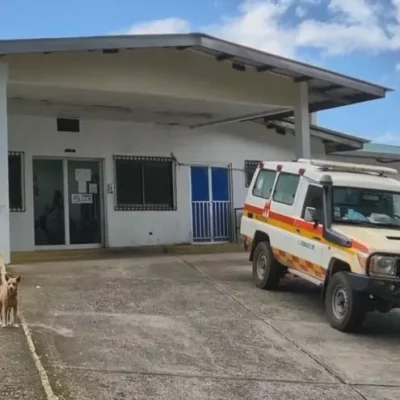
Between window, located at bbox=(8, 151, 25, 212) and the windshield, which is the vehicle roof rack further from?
window, located at bbox=(8, 151, 25, 212)

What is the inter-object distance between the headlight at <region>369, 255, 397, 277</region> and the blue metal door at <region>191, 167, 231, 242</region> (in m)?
9.37

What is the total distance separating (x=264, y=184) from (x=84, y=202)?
6192 millimetres

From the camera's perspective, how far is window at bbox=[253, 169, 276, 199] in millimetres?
10094

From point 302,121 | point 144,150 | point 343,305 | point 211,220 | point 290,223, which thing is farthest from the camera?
point 211,220

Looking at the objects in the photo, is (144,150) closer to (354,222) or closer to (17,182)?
(17,182)

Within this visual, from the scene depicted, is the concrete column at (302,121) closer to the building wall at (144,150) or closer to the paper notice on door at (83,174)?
the building wall at (144,150)

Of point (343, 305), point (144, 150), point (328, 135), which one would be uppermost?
point (328, 135)

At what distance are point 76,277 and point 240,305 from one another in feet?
9.92

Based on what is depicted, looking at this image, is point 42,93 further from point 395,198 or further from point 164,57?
point 395,198

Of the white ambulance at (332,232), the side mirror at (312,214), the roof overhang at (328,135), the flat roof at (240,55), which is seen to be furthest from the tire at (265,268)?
the roof overhang at (328,135)

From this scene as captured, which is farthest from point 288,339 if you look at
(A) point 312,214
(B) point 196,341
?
(A) point 312,214

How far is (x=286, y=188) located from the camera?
31.7ft

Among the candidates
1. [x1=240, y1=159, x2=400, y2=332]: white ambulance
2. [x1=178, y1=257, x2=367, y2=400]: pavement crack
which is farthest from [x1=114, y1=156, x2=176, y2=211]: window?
[x1=240, y1=159, x2=400, y2=332]: white ambulance

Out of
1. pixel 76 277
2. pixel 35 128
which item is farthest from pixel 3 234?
pixel 35 128
